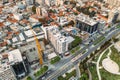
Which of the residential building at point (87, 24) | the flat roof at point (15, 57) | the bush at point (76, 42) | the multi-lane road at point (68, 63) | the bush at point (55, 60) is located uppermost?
the residential building at point (87, 24)

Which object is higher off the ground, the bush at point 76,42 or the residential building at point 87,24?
the residential building at point 87,24

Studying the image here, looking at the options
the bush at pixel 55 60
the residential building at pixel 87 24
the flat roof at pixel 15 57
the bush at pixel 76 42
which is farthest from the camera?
the residential building at pixel 87 24

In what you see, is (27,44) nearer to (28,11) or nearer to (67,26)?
(67,26)

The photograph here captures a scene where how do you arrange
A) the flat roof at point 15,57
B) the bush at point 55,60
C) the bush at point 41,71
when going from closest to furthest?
the flat roof at point 15,57 < the bush at point 41,71 < the bush at point 55,60

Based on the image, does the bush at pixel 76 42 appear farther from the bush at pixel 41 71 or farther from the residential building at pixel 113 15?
the residential building at pixel 113 15

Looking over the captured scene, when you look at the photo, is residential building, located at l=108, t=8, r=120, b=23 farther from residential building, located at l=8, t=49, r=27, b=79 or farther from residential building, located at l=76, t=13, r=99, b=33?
residential building, located at l=8, t=49, r=27, b=79

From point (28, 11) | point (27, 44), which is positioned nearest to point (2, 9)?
point (28, 11)

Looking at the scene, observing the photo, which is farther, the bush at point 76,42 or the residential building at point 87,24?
the residential building at point 87,24

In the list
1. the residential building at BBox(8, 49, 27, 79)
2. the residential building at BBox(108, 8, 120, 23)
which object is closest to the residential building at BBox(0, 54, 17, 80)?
the residential building at BBox(8, 49, 27, 79)

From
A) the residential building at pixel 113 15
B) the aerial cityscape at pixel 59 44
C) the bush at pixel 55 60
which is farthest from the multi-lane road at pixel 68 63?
the residential building at pixel 113 15
